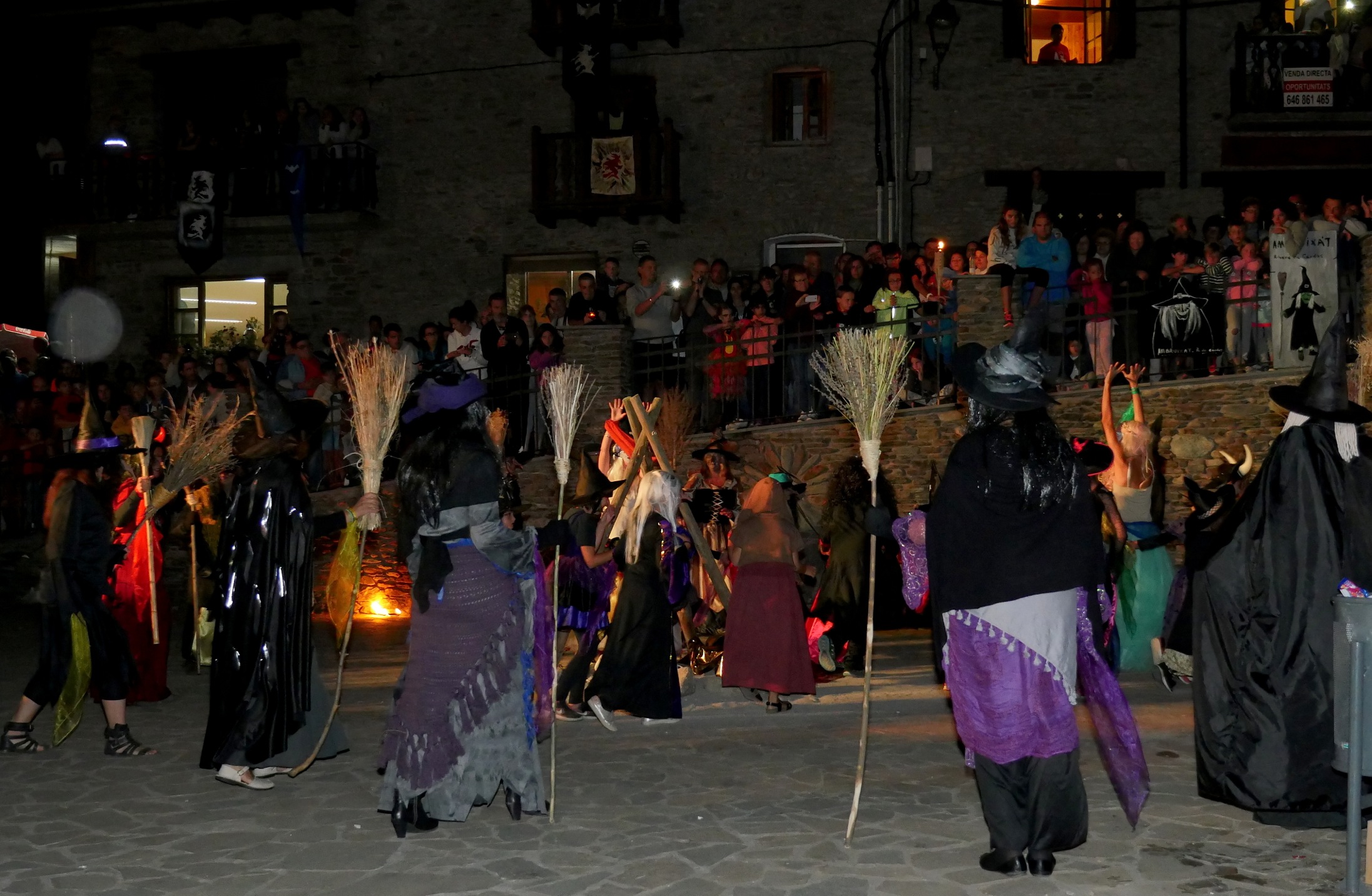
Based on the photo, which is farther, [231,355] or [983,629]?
[231,355]

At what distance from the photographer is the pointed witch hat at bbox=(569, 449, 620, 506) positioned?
347 inches

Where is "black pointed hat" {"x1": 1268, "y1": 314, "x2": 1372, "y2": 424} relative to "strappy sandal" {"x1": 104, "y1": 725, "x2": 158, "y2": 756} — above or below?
above

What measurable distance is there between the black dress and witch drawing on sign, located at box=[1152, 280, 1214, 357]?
753 centimetres

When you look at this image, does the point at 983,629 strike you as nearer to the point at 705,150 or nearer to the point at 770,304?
the point at 770,304

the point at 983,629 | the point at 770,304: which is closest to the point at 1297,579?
the point at 983,629

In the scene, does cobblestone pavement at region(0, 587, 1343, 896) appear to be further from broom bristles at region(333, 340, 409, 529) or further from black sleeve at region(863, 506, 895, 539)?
broom bristles at region(333, 340, 409, 529)

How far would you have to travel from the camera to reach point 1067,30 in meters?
20.9

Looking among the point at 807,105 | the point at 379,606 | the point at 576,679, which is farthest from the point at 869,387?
the point at 807,105

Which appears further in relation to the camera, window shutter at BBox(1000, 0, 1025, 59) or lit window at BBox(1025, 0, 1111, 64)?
lit window at BBox(1025, 0, 1111, 64)

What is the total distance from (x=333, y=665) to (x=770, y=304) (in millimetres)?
6644

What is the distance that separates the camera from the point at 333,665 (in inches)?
459

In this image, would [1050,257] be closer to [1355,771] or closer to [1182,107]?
[1182,107]

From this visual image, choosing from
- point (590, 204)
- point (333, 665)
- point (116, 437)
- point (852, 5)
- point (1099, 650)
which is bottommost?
Result: point (333, 665)

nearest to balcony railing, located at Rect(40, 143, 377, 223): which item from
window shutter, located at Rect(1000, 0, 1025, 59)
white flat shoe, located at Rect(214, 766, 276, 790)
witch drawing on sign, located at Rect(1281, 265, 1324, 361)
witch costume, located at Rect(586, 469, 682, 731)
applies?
window shutter, located at Rect(1000, 0, 1025, 59)
